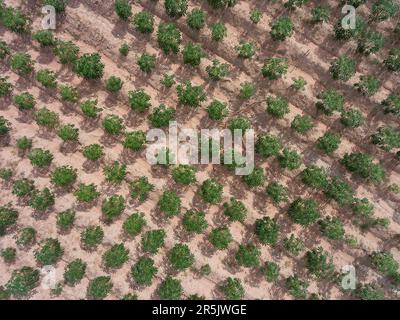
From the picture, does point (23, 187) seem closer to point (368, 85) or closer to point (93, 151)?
point (93, 151)

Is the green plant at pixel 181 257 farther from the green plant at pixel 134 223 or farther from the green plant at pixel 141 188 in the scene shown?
the green plant at pixel 141 188

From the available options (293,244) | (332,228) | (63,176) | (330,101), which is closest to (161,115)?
(63,176)

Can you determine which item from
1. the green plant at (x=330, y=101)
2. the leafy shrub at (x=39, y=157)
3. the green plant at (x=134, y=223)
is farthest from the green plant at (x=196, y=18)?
the green plant at (x=134, y=223)

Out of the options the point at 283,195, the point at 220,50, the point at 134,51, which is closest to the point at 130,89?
the point at 134,51

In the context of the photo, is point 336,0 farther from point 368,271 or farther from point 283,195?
point 368,271

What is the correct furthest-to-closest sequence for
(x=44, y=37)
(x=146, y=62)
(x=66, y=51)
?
(x=44, y=37) < (x=66, y=51) < (x=146, y=62)
